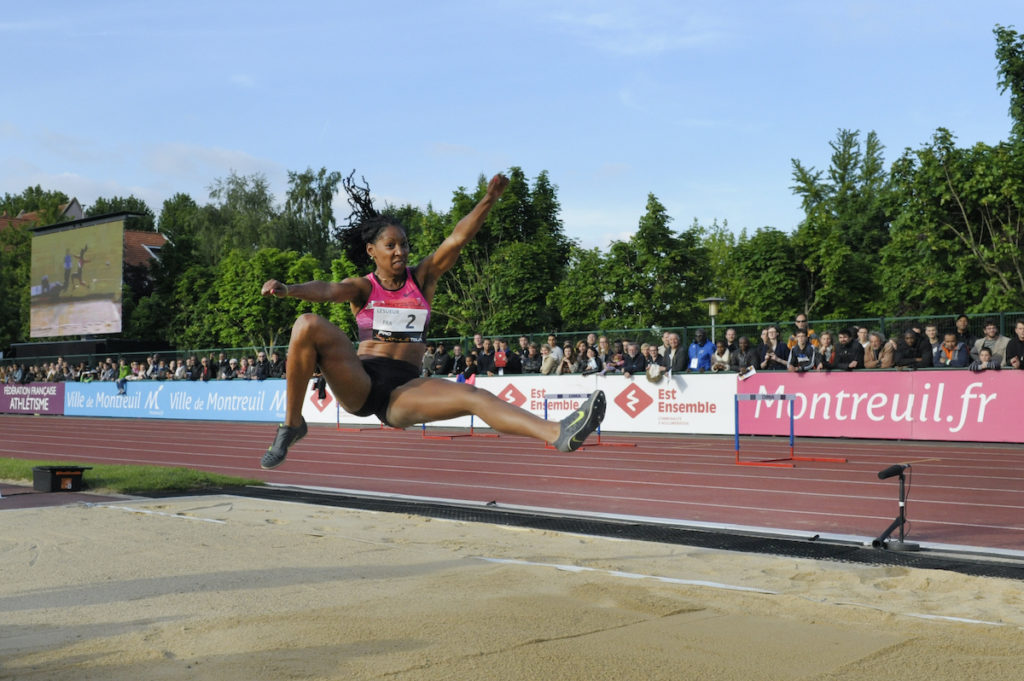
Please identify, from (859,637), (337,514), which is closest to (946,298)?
(337,514)

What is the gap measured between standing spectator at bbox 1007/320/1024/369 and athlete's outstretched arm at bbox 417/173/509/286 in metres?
11.7

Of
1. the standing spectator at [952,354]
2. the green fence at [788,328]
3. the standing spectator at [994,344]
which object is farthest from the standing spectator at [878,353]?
the standing spectator at [994,344]

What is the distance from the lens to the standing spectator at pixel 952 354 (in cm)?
1492

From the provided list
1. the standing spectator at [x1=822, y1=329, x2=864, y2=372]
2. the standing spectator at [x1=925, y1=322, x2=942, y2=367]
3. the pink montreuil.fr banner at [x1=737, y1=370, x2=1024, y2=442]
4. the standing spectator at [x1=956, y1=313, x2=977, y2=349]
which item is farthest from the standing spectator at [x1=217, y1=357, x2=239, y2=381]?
the standing spectator at [x1=956, y1=313, x2=977, y2=349]

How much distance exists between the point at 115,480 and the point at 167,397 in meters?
16.4

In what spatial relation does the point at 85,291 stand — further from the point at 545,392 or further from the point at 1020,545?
the point at 1020,545

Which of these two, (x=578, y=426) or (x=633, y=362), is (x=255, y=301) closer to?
(x=633, y=362)

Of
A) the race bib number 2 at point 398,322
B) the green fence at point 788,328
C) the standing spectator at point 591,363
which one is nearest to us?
the race bib number 2 at point 398,322

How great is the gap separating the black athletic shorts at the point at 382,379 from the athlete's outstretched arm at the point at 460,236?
0.55m

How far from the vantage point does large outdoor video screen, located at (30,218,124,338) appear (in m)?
32.1

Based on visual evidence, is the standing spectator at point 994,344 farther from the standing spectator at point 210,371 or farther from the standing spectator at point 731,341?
the standing spectator at point 210,371

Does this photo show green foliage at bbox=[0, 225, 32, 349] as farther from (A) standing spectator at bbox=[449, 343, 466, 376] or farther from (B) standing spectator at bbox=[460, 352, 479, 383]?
(B) standing spectator at bbox=[460, 352, 479, 383]

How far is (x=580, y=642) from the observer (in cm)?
530

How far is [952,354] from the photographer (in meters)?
15.1
